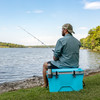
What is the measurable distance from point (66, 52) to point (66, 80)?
75cm

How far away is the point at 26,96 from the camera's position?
14.7 feet

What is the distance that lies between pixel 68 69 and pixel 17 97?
1.49 meters

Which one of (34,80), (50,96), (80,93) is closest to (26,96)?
(50,96)

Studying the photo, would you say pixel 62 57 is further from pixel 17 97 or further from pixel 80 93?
pixel 17 97

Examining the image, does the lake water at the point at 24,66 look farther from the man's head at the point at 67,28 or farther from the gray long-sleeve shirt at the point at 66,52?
the man's head at the point at 67,28

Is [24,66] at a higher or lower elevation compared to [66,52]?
lower

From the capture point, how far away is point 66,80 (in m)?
4.64

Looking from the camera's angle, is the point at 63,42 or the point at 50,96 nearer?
the point at 50,96

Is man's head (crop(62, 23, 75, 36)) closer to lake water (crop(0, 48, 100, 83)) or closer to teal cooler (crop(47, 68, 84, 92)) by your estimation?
teal cooler (crop(47, 68, 84, 92))

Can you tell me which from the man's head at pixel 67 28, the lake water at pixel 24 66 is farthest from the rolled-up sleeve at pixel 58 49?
the lake water at pixel 24 66

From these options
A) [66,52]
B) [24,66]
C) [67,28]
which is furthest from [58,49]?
[24,66]

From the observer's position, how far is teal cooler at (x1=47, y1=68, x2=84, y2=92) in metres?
4.51

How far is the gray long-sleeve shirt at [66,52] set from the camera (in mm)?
4750

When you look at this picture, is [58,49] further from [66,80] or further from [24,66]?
[24,66]
